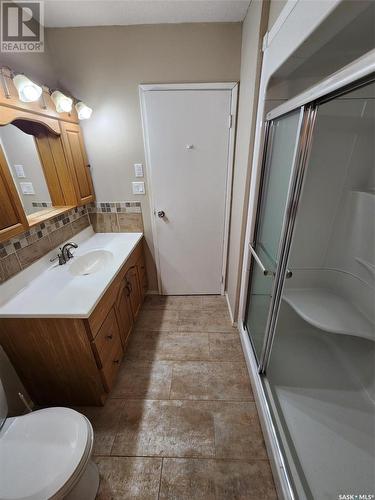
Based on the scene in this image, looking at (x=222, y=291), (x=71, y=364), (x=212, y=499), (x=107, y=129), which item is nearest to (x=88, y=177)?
(x=107, y=129)

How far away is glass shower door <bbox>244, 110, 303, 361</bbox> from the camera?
114 cm

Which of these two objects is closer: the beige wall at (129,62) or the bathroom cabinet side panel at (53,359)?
the bathroom cabinet side panel at (53,359)

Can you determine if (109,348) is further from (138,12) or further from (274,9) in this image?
(138,12)

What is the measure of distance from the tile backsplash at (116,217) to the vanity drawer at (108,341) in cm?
100

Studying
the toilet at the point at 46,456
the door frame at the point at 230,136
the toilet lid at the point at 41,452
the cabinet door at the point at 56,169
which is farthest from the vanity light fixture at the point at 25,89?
the toilet lid at the point at 41,452

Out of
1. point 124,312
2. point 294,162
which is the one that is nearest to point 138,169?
point 124,312

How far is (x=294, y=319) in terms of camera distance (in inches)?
68.9

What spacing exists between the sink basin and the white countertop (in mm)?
59

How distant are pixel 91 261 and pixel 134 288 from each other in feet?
1.50

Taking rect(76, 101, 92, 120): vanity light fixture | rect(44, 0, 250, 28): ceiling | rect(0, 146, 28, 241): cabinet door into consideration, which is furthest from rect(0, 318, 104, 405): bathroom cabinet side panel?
rect(44, 0, 250, 28): ceiling

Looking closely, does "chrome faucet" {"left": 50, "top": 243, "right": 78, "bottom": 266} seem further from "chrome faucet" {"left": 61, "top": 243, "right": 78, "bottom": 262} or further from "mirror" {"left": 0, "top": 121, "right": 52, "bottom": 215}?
"mirror" {"left": 0, "top": 121, "right": 52, "bottom": 215}

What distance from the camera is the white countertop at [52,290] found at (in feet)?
3.61

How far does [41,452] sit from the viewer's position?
34.0 inches

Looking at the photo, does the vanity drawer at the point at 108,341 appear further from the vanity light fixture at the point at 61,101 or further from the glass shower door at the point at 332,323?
the vanity light fixture at the point at 61,101
